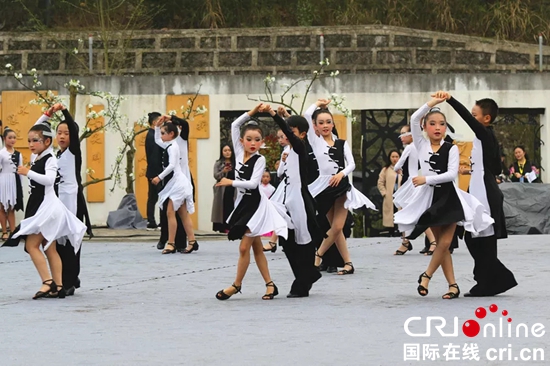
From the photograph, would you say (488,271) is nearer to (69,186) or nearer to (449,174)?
(449,174)

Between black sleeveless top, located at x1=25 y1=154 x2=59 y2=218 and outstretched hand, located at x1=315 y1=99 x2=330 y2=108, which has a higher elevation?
outstretched hand, located at x1=315 y1=99 x2=330 y2=108

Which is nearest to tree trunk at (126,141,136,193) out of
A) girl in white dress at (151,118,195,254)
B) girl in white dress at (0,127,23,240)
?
girl in white dress at (0,127,23,240)

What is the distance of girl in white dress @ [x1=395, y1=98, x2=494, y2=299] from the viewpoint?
11.4m

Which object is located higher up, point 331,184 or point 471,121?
point 471,121

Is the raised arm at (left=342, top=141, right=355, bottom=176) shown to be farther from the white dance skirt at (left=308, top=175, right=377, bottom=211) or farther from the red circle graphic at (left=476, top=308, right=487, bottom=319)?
the red circle graphic at (left=476, top=308, right=487, bottom=319)

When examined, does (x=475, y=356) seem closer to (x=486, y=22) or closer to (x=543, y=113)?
(x=543, y=113)

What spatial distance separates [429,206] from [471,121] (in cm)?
81

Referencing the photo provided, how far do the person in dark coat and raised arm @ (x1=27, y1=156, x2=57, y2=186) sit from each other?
12.1ft

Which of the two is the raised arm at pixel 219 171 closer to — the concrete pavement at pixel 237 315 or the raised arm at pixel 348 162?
the concrete pavement at pixel 237 315

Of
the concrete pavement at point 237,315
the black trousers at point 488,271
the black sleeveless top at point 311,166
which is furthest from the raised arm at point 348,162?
the black trousers at point 488,271

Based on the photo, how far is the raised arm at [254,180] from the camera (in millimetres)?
11641

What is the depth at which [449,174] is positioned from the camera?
1145 cm

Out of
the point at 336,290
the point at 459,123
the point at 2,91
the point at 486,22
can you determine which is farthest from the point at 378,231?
the point at 336,290

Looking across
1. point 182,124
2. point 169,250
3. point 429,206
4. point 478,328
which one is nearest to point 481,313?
point 478,328
